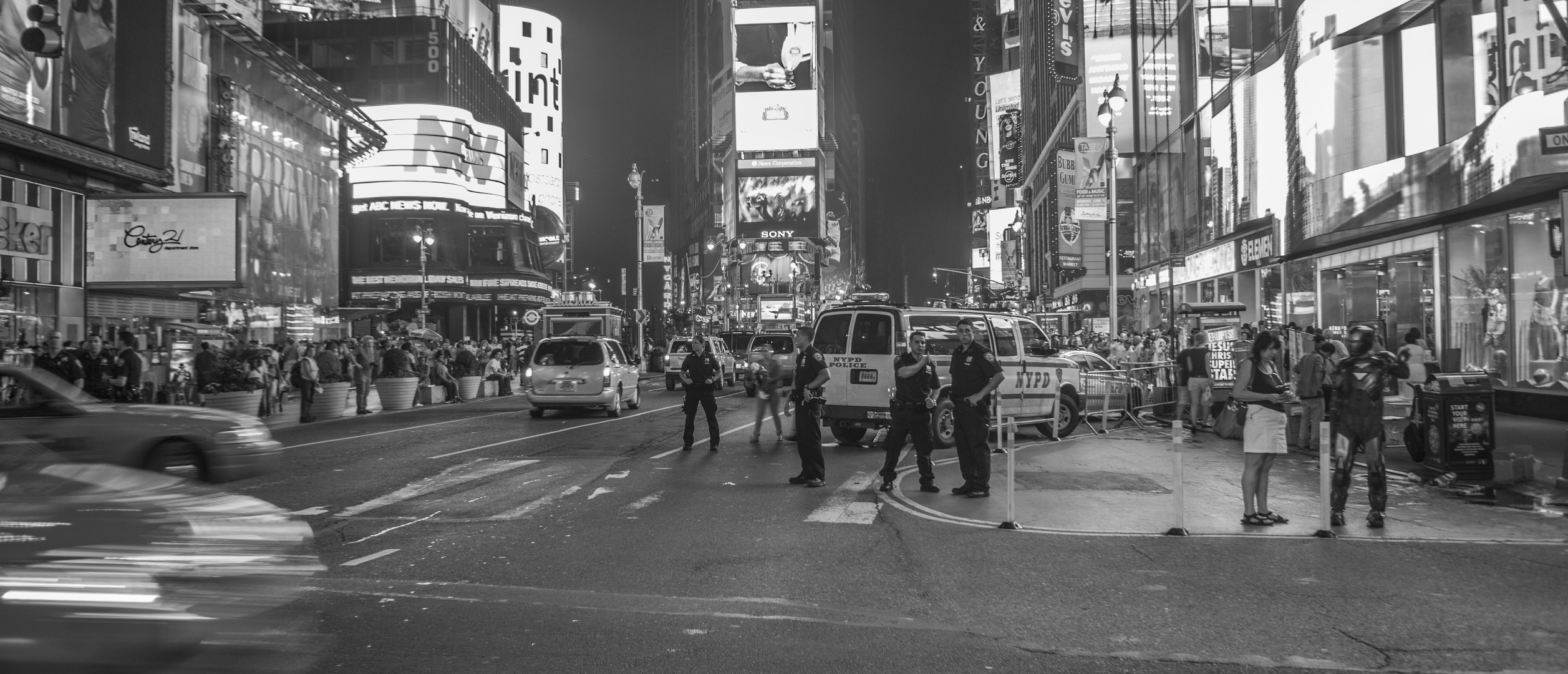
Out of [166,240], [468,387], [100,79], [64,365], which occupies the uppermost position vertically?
[100,79]

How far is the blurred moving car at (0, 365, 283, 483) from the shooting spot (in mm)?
8477

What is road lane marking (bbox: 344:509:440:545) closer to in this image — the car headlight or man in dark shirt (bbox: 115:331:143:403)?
the car headlight

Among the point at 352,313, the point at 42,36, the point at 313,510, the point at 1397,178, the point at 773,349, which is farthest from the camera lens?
the point at 352,313

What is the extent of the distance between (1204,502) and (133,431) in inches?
416

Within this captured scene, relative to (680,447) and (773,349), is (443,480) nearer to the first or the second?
(680,447)

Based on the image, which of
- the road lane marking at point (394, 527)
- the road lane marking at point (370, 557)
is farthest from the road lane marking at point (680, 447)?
the road lane marking at point (370, 557)

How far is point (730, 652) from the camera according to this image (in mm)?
5027

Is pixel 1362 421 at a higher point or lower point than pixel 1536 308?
lower

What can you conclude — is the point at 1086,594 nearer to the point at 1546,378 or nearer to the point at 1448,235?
the point at 1546,378

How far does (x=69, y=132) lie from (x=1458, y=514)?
31.2m

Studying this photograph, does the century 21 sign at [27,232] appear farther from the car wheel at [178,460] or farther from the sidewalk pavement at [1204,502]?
the sidewalk pavement at [1204,502]

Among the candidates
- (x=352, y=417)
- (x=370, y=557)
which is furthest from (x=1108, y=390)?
(x=352, y=417)

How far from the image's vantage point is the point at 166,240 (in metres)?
29.6

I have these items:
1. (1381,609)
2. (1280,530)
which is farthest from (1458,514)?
(1381,609)
